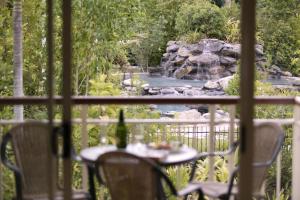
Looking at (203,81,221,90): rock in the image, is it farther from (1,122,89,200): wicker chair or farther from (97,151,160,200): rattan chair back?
(97,151,160,200): rattan chair back

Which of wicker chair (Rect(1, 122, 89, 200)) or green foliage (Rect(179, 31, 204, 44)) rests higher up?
green foliage (Rect(179, 31, 204, 44))

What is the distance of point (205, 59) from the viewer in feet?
52.4

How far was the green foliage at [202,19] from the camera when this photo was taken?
47.8 feet

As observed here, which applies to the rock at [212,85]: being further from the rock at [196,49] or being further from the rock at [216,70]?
the rock at [196,49]

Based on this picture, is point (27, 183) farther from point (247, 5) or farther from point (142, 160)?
point (247, 5)

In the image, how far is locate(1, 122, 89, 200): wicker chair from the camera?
8.93ft

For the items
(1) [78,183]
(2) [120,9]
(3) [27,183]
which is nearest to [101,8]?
(2) [120,9]

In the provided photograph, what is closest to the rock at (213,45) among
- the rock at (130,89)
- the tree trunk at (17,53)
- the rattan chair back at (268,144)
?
the rock at (130,89)

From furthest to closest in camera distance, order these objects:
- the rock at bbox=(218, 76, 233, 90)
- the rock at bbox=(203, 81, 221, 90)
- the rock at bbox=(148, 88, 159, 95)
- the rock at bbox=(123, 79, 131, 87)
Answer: the rock at bbox=(148, 88, 159, 95) → the rock at bbox=(203, 81, 221, 90) → the rock at bbox=(218, 76, 233, 90) → the rock at bbox=(123, 79, 131, 87)

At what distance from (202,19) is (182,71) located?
203 cm

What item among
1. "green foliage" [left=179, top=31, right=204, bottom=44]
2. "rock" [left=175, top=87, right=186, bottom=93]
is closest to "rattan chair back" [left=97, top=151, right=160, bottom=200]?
"rock" [left=175, top=87, right=186, bottom=93]

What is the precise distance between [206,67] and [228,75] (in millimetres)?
929

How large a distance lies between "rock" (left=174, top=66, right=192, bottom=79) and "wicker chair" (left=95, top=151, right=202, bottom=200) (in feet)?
44.3

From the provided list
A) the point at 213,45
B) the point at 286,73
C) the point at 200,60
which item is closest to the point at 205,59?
the point at 200,60
